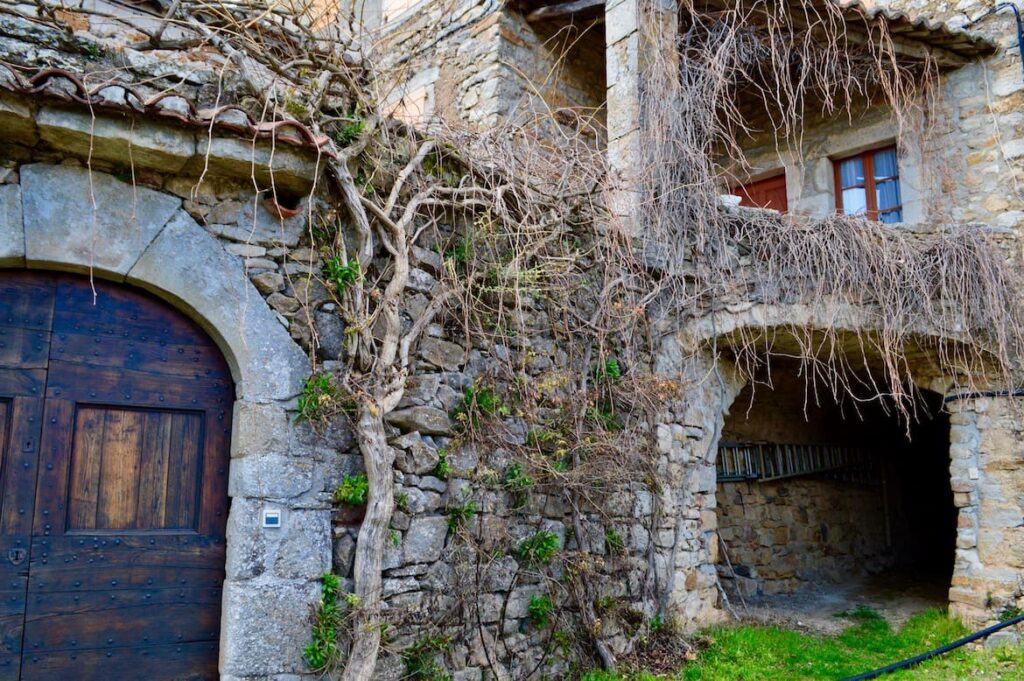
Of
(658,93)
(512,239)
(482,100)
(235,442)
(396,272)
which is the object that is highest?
(482,100)

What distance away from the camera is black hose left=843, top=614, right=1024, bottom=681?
4588 millimetres

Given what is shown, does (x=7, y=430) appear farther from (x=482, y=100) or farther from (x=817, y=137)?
(x=817, y=137)

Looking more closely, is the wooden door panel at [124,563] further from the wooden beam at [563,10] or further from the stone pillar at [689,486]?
the wooden beam at [563,10]

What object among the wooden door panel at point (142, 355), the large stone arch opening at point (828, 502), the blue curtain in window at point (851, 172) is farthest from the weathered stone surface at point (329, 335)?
the blue curtain in window at point (851, 172)

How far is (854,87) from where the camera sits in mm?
6969

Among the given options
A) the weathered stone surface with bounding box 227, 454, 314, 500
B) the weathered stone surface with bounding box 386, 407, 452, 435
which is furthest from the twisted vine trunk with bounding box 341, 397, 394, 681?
the weathered stone surface with bounding box 227, 454, 314, 500

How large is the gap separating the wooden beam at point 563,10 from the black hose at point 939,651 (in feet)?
15.6

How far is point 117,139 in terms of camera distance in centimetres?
310

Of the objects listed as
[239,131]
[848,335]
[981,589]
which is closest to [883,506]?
[981,589]

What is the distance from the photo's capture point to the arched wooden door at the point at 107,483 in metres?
2.97

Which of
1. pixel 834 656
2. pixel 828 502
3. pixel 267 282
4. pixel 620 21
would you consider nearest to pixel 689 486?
pixel 834 656

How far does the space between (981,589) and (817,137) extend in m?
3.95

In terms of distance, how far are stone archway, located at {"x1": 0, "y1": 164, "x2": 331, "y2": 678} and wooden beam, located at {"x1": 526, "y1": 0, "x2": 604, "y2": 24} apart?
3.95 meters

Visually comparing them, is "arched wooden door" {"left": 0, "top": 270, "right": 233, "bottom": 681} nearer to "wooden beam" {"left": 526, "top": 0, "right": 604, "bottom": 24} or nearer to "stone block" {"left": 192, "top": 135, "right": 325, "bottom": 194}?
"stone block" {"left": 192, "top": 135, "right": 325, "bottom": 194}
